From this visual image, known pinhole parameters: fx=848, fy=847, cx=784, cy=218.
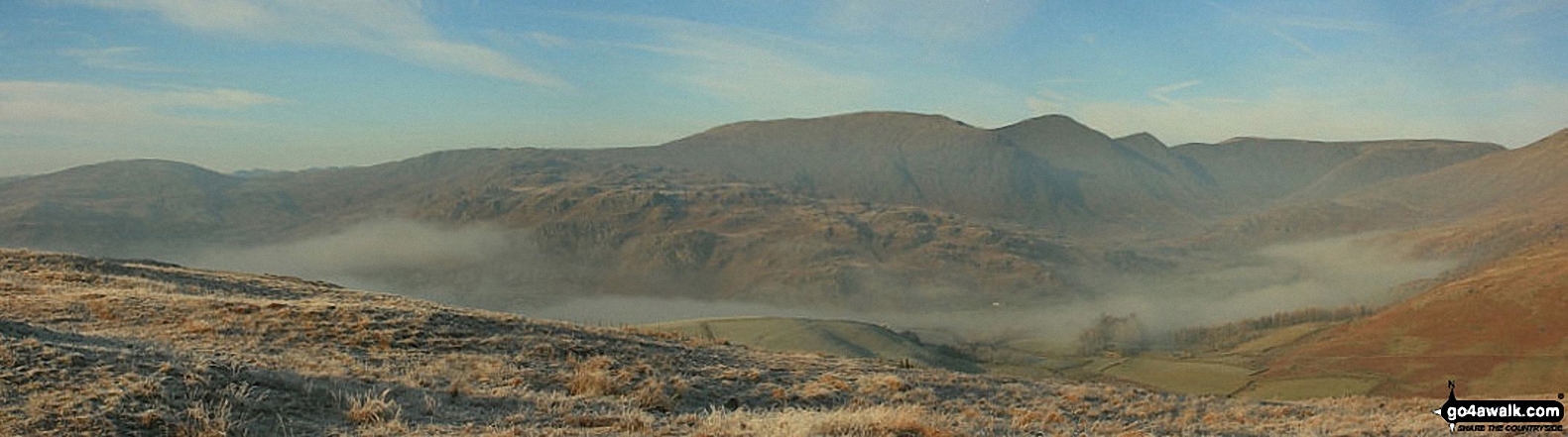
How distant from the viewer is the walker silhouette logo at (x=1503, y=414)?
1614 centimetres

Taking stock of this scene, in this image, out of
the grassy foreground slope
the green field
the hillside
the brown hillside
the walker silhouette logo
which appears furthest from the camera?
the brown hillside

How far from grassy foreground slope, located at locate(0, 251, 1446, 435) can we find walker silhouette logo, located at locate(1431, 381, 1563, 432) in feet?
2.47

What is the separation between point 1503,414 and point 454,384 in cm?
2049

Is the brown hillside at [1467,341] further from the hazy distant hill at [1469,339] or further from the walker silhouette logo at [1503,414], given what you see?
the walker silhouette logo at [1503,414]

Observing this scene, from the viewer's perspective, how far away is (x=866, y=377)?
23.4 metres

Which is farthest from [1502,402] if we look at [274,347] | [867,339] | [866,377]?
[867,339]

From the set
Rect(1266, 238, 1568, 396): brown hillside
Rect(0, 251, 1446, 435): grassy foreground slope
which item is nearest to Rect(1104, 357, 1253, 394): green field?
Rect(1266, 238, 1568, 396): brown hillside

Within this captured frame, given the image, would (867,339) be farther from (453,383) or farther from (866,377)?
(453,383)

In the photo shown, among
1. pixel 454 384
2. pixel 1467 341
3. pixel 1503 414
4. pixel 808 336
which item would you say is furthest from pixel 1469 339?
pixel 454 384

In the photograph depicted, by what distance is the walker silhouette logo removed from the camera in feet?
53.0

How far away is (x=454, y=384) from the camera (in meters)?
15.6

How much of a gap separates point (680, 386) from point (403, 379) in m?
5.69

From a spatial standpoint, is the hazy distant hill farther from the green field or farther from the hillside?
the hillside

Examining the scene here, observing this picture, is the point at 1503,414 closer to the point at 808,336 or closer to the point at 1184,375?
the point at 808,336
